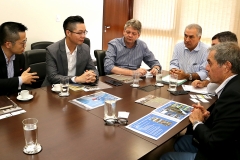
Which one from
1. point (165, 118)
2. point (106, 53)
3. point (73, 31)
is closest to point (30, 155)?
point (165, 118)

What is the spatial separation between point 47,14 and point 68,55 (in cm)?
212

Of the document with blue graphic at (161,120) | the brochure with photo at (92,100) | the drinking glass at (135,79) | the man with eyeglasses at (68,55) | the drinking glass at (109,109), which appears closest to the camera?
the document with blue graphic at (161,120)

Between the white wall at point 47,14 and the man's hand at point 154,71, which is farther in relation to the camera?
the white wall at point 47,14

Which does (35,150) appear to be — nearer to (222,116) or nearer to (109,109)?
(109,109)

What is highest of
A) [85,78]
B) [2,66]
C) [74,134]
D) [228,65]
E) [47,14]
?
[47,14]

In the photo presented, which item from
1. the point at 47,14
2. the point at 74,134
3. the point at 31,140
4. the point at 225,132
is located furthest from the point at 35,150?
the point at 47,14

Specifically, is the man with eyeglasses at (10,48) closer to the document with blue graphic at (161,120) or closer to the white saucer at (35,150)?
the white saucer at (35,150)

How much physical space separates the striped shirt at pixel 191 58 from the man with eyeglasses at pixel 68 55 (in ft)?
3.97

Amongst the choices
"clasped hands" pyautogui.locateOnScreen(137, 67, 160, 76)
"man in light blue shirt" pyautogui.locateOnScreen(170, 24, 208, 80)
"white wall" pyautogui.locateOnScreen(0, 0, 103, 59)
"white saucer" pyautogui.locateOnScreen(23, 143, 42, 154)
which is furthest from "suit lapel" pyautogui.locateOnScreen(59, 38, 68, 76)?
"white wall" pyautogui.locateOnScreen(0, 0, 103, 59)

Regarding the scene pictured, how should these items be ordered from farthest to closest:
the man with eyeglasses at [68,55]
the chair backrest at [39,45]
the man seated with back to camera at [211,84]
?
the chair backrest at [39,45]
the man with eyeglasses at [68,55]
the man seated with back to camera at [211,84]

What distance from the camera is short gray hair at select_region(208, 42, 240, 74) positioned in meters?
1.34

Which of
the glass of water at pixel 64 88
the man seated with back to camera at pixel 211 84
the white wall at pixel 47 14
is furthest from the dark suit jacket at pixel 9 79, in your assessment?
the white wall at pixel 47 14

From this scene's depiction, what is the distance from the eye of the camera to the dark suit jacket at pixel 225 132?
111cm

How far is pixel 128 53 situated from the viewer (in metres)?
2.92
